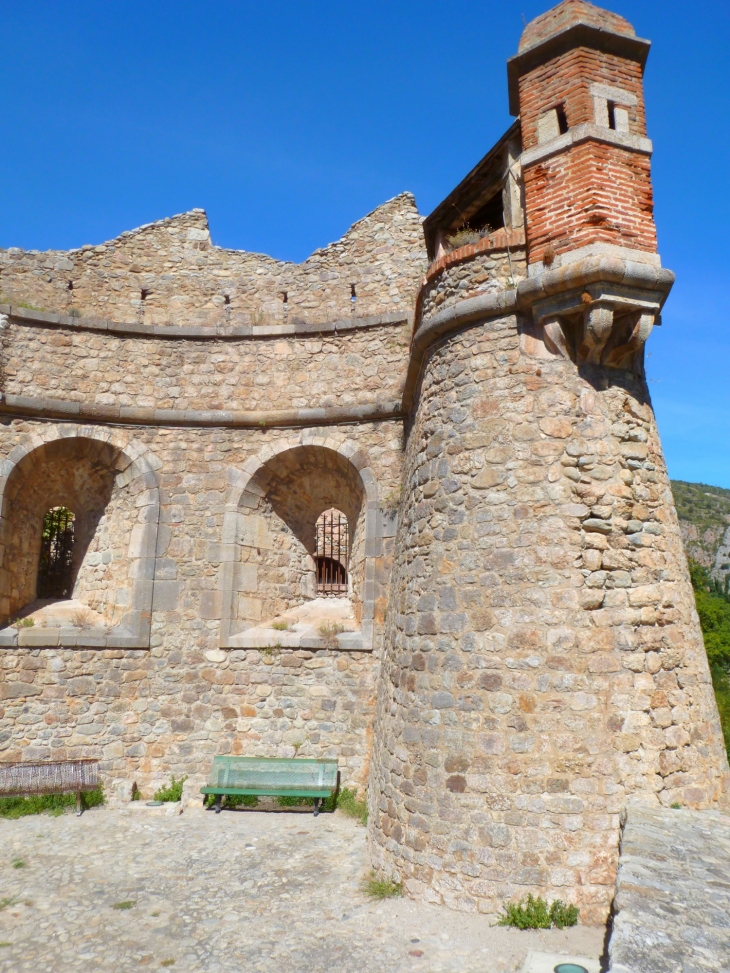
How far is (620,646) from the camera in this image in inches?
228

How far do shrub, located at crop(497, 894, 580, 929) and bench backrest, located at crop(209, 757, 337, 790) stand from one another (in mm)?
4044

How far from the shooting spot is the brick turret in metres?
6.36

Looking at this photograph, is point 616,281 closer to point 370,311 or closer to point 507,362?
point 507,362

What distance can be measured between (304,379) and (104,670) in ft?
17.7

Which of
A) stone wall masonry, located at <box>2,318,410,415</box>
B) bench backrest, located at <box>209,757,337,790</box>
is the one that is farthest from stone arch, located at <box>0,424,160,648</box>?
bench backrest, located at <box>209,757,337,790</box>

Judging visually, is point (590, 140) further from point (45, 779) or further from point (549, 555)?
point (45, 779)

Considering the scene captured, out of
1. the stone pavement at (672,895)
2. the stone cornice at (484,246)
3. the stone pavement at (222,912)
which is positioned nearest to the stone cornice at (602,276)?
the stone cornice at (484,246)

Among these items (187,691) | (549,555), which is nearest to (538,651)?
(549,555)

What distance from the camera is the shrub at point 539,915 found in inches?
205

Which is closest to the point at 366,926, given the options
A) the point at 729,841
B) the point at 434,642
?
the point at 434,642

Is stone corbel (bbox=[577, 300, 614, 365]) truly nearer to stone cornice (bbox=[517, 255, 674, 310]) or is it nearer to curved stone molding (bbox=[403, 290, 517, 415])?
stone cornice (bbox=[517, 255, 674, 310])

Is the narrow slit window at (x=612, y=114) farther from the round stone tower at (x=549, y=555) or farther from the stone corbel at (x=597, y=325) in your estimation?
the stone corbel at (x=597, y=325)

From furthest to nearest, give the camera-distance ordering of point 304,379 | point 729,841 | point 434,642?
point 304,379 → point 434,642 → point 729,841

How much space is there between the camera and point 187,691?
10.1 m
